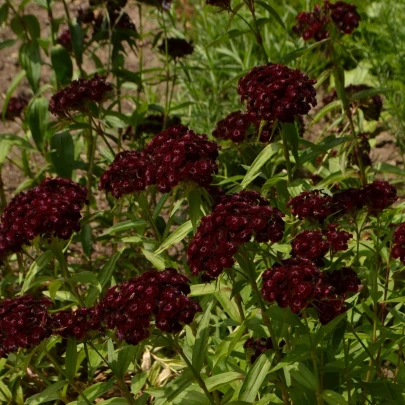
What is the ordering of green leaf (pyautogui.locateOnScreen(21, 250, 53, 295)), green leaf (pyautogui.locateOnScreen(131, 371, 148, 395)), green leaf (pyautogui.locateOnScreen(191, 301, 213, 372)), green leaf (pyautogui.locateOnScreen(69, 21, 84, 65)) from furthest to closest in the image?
green leaf (pyautogui.locateOnScreen(69, 21, 84, 65)) < green leaf (pyautogui.locateOnScreen(21, 250, 53, 295)) < green leaf (pyautogui.locateOnScreen(131, 371, 148, 395)) < green leaf (pyautogui.locateOnScreen(191, 301, 213, 372))

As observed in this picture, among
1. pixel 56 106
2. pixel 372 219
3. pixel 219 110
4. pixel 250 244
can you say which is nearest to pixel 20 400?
pixel 56 106

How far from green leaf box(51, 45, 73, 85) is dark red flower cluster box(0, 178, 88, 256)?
1984mm

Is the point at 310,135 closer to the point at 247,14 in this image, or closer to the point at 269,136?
the point at 247,14

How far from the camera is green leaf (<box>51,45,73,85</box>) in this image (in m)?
5.68

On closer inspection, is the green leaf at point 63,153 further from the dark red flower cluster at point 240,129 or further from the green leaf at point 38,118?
the dark red flower cluster at point 240,129

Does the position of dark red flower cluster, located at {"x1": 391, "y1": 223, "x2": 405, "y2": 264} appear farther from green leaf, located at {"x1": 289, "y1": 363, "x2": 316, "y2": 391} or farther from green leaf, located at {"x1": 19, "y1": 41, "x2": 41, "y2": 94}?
green leaf, located at {"x1": 19, "y1": 41, "x2": 41, "y2": 94}

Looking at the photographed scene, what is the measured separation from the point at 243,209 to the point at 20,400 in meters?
2.28

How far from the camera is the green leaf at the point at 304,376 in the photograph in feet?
10.9

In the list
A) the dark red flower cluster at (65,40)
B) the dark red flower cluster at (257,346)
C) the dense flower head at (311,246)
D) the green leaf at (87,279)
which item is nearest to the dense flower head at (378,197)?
the dense flower head at (311,246)

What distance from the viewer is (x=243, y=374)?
349 centimetres

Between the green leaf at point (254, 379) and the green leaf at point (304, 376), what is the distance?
14cm

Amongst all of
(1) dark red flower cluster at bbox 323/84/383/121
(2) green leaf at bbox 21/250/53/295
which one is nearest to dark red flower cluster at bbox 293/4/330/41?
(1) dark red flower cluster at bbox 323/84/383/121

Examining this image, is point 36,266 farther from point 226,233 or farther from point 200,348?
point 226,233

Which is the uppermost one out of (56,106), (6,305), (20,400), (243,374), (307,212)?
(56,106)
